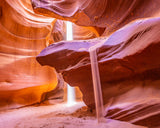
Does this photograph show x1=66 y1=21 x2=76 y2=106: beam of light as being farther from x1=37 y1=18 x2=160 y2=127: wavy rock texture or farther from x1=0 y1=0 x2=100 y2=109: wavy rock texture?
x1=37 y1=18 x2=160 y2=127: wavy rock texture

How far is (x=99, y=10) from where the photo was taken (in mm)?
5121

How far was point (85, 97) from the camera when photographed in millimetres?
3955

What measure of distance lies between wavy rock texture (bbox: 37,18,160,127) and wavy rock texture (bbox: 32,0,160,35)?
1721 millimetres

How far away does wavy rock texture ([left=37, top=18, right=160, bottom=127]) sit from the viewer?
248 centimetres

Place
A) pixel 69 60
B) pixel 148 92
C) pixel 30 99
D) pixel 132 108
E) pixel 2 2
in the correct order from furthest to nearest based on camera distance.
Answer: pixel 30 99, pixel 2 2, pixel 69 60, pixel 148 92, pixel 132 108

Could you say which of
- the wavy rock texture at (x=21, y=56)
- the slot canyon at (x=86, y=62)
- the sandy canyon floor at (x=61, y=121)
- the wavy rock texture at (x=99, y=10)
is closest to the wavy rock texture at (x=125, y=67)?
the slot canyon at (x=86, y=62)

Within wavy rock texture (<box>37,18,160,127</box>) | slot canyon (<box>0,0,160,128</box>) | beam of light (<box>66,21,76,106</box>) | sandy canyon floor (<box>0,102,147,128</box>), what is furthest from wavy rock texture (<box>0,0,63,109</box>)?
wavy rock texture (<box>37,18,160,127</box>)

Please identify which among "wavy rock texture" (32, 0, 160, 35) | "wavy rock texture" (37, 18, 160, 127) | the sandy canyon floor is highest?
"wavy rock texture" (32, 0, 160, 35)

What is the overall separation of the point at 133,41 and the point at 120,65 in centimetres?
73

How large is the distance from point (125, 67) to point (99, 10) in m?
3.29

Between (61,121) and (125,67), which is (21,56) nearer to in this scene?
(61,121)

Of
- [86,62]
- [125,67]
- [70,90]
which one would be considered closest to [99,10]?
[86,62]

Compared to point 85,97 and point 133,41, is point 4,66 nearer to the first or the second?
point 85,97

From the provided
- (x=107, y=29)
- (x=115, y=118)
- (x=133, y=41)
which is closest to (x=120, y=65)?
(x=133, y=41)
